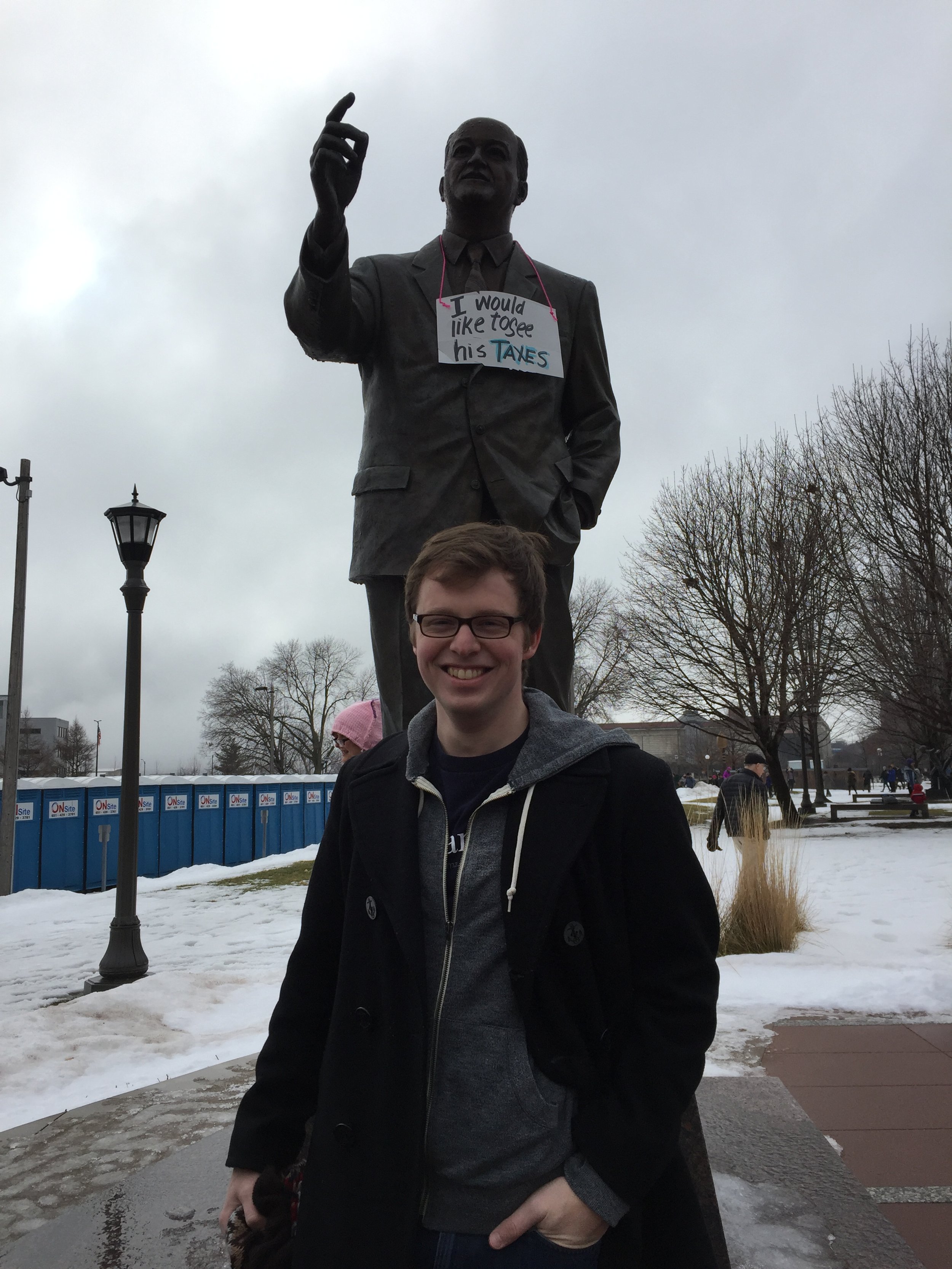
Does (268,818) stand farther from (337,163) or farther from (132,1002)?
(337,163)

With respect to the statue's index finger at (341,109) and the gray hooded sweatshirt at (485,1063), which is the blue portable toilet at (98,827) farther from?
the gray hooded sweatshirt at (485,1063)

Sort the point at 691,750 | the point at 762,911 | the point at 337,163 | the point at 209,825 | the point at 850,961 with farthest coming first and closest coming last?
the point at 691,750 → the point at 209,825 → the point at 762,911 → the point at 850,961 → the point at 337,163

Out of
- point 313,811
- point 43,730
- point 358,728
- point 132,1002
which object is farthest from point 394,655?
point 43,730

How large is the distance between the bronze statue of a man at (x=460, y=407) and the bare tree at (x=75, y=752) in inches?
2494

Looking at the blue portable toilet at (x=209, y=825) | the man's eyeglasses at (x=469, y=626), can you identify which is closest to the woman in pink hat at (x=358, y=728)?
the man's eyeglasses at (x=469, y=626)

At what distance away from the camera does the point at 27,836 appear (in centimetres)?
1566

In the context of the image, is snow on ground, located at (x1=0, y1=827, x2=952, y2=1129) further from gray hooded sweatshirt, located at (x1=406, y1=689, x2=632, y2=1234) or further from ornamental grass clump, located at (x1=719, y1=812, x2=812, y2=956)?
gray hooded sweatshirt, located at (x1=406, y1=689, x2=632, y2=1234)

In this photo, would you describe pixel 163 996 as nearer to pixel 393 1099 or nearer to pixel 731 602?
pixel 393 1099

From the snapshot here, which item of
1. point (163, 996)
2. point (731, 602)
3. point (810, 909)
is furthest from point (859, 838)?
point (163, 996)

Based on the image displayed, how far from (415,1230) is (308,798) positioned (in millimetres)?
23740

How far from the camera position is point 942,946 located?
6.01 metres

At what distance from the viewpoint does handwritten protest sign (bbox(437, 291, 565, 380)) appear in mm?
2662

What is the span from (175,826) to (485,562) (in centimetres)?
1883

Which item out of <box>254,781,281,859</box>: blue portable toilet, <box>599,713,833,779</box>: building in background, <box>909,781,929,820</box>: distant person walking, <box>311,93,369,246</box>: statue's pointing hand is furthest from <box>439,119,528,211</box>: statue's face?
<box>599,713,833,779</box>: building in background
